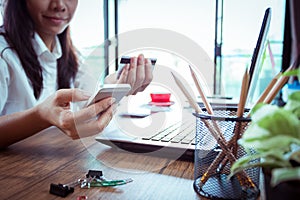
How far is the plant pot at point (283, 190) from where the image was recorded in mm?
260

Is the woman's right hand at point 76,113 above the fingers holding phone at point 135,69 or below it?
below

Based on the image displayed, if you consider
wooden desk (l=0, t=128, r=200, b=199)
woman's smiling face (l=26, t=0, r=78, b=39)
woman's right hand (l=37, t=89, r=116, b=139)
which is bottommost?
wooden desk (l=0, t=128, r=200, b=199)

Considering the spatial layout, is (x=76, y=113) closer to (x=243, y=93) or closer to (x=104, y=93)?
(x=104, y=93)

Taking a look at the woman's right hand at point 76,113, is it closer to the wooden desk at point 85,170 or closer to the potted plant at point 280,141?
the wooden desk at point 85,170

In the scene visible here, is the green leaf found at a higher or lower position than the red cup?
higher

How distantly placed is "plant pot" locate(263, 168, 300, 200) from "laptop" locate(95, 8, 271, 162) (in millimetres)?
160

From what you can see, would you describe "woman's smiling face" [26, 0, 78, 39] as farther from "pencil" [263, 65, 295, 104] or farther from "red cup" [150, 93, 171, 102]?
"pencil" [263, 65, 295, 104]

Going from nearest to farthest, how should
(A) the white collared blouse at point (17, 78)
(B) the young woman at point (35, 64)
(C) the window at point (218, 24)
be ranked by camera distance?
(B) the young woman at point (35, 64) < (A) the white collared blouse at point (17, 78) < (C) the window at point (218, 24)

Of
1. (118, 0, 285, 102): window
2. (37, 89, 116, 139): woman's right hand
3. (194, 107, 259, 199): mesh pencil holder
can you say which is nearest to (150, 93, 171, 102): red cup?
(37, 89, 116, 139): woman's right hand

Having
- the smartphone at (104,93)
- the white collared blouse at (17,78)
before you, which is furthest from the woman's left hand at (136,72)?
the white collared blouse at (17,78)

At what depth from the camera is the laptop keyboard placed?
70 centimetres

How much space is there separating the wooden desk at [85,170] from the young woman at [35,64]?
81 millimetres

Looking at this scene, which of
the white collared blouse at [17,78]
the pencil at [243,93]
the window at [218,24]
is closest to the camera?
the pencil at [243,93]

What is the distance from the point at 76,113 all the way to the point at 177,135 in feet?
0.87
